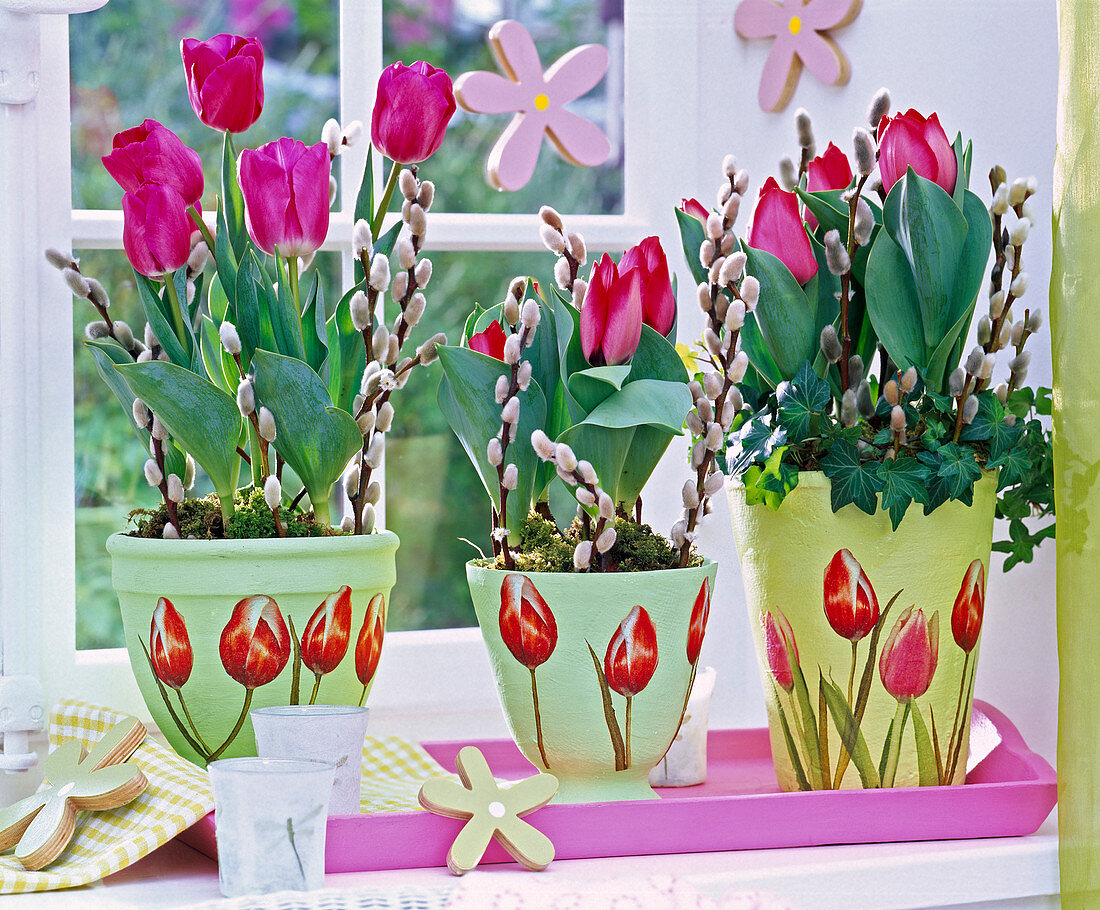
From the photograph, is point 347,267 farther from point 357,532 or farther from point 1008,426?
point 1008,426

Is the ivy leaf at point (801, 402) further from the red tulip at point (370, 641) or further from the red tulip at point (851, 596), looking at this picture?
the red tulip at point (370, 641)

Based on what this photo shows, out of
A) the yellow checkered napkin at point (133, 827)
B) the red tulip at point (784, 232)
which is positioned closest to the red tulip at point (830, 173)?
the red tulip at point (784, 232)

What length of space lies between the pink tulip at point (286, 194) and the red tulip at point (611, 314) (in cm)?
21

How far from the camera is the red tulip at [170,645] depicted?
0.82 m

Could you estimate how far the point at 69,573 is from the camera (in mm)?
1053

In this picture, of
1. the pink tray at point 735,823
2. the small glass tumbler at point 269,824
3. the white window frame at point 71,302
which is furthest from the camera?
the white window frame at point 71,302

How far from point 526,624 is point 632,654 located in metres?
0.07

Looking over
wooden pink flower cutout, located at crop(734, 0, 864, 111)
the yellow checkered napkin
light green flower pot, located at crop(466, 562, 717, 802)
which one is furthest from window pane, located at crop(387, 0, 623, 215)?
the yellow checkered napkin

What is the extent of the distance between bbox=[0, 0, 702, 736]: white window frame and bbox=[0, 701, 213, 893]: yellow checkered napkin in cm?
24

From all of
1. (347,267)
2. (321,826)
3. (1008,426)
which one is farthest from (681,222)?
(321,826)

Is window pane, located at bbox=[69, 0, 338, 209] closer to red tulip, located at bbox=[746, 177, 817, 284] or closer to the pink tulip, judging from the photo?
the pink tulip

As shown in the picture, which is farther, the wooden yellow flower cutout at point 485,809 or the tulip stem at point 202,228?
the tulip stem at point 202,228

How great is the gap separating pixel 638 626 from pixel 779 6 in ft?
2.44

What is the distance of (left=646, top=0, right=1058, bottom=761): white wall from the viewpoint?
39.8 inches
